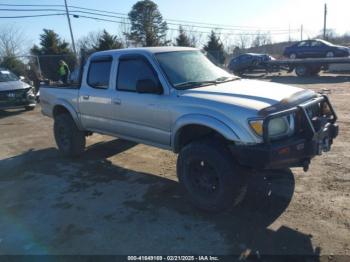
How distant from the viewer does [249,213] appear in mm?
4020

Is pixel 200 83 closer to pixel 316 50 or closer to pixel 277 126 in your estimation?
pixel 277 126

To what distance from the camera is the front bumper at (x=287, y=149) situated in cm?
355

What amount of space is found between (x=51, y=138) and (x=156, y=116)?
15.4 feet

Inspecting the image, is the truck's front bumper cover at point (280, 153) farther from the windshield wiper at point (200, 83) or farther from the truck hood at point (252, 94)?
the windshield wiper at point (200, 83)

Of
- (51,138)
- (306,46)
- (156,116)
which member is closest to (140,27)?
(306,46)

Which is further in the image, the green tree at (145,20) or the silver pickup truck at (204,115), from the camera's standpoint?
the green tree at (145,20)

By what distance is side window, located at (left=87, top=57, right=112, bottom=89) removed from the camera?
18.3 ft

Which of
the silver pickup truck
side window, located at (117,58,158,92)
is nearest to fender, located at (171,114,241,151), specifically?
the silver pickup truck

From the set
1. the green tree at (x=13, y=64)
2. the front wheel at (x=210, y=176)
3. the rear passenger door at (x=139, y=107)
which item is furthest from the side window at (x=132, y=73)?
the green tree at (x=13, y=64)

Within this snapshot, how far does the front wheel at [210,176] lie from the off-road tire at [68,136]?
2.95 meters

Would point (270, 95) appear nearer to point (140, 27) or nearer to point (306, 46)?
point (306, 46)

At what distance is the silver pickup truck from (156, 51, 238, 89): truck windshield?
0.01m

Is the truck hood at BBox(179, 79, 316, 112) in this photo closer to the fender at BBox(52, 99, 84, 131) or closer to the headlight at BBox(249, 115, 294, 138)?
the headlight at BBox(249, 115, 294, 138)

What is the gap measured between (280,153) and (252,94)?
0.86 metres
